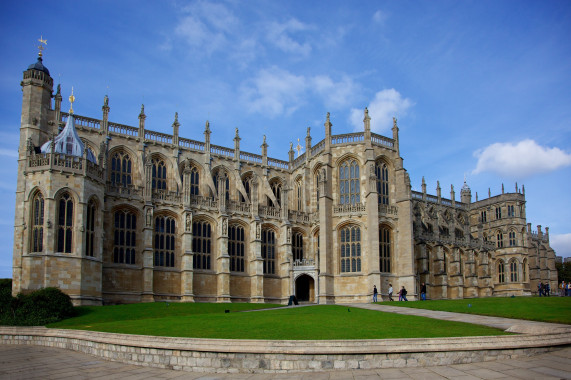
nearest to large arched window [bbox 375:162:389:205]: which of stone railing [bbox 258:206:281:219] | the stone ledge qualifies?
stone railing [bbox 258:206:281:219]

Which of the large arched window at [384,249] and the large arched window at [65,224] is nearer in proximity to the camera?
the large arched window at [65,224]

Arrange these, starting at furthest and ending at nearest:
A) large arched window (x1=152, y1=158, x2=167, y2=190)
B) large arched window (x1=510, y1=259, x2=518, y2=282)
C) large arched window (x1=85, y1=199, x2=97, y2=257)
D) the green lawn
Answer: large arched window (x1=510, y1=259, x2=518, y2=282) < large arched window (x1=152, y1=158, x2=167, y2=190) < large arched window (x1=85, y1=199, x2=97, y2=257) < the green lawn

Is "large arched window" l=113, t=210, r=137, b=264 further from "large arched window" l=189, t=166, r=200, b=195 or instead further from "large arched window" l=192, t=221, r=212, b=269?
"large arched window" l=189, t=166, r=200, b=195

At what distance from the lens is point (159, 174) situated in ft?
160

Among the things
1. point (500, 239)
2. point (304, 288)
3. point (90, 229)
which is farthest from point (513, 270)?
point (90, 229)

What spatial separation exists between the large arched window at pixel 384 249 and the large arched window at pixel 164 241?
19.1 m

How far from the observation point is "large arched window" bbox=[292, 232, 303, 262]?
51.1 m

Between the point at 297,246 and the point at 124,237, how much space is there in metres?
17.6

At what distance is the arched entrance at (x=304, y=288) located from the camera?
49.7m

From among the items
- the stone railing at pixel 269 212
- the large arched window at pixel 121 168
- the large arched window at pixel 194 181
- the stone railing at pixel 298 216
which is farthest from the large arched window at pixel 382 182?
the large arched window at pixel 121 168

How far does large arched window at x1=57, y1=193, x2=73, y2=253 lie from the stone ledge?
2092 cm

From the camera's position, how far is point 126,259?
42.0 m

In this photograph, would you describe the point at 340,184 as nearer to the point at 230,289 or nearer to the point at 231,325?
the point at 230,289

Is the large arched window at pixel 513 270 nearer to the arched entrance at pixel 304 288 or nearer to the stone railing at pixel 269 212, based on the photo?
the arched entrance at pixel 304 288
